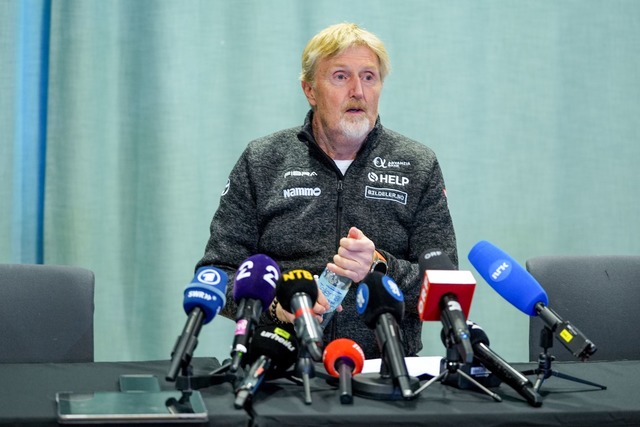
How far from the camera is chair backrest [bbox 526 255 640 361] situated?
2.64 metres

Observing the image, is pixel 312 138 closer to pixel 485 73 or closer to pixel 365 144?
pixel 365 144

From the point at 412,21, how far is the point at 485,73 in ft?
1.27

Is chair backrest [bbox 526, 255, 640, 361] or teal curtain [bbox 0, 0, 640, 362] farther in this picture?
teal curtain [bbox 0, 0, 640, 362]

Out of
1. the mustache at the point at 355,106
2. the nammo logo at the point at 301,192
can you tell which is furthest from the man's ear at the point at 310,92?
the nammo logo at the point at 301,192

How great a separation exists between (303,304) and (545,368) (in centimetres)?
55

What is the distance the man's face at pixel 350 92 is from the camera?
8.96ft

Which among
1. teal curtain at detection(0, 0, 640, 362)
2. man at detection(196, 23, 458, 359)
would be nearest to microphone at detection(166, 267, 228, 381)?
man at detection(196, 23, 458, 359)

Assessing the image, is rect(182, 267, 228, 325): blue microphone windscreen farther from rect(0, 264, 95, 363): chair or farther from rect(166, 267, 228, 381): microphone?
rect(0, 264, 95, 363): chair

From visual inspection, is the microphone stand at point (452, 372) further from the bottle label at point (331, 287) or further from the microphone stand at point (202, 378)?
the bottle label at point (331, 287)

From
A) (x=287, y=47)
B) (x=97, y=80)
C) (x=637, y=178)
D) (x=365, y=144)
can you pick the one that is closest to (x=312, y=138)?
(x=365, y=144)

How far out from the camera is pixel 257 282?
1.70 m

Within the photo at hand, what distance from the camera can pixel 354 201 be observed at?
8.94 ft

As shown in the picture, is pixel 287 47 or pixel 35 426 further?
pixel 287 47

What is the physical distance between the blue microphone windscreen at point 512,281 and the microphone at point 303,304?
→ 39 cm
